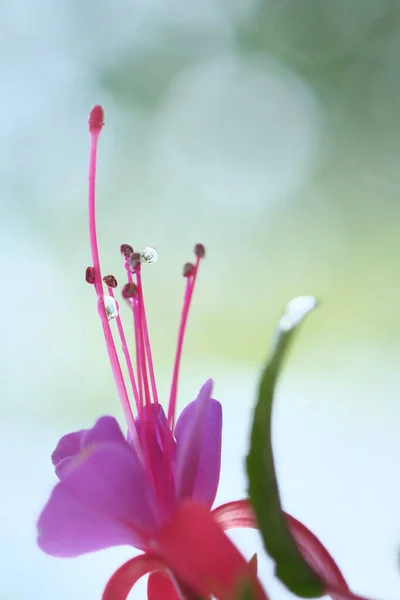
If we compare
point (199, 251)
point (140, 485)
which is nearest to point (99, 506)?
point (140, 485)

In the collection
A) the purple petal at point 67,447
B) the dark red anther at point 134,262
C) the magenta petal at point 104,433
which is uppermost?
the dark red anther at point 134,262

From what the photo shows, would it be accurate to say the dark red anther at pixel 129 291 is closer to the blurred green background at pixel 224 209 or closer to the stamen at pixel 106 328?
the stamen at pixel 106 328

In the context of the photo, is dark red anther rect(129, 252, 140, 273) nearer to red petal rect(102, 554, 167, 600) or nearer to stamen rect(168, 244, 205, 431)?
stamen rect(168, 244, 205, 431)

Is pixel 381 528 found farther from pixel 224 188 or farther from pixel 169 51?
pixel 169 51

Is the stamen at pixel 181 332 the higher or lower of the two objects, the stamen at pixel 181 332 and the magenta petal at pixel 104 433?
the higher

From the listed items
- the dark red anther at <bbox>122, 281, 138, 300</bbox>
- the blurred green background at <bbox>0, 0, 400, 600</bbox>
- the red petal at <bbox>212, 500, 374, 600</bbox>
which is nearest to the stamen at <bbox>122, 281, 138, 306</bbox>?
the dark red anther at <bbox>122, 281, 138, 300</bbox>

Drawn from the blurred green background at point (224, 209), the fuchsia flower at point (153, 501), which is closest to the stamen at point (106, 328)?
the fuchsia flower at point (153, 501)

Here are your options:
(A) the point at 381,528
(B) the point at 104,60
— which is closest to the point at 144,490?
(A) the point at 381,528

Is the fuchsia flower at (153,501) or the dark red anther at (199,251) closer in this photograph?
the fuchsia flower at (153,501)

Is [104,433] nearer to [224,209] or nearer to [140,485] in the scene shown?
[140,485]
